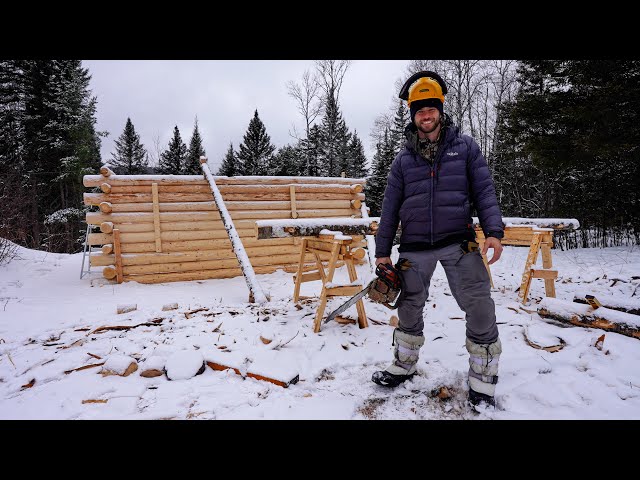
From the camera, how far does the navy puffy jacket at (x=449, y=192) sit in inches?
95.3

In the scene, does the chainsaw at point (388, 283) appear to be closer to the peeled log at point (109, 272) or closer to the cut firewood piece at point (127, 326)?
the cut firewood piece at point (127, 326)

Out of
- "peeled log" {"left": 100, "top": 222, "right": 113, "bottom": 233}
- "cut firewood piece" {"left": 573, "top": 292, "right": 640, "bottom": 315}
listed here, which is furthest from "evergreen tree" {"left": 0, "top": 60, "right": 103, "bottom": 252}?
"cut firewood piece" {"left": 573, "top": 292, "right": 640, "bottom": 315}

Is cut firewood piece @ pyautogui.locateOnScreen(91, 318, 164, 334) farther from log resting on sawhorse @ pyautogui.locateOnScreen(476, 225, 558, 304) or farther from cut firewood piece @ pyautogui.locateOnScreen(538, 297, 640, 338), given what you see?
log resting on sawhorse @ pyautogui.locateOnScreen(476, 225, 558, 304)

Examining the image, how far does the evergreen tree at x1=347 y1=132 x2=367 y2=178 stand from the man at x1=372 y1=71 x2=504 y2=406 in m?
28.2

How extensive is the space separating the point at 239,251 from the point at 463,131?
21014mm

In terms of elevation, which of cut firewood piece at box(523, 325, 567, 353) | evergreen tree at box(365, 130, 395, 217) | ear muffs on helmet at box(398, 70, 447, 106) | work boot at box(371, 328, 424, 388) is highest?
evergreen tree at box(365, 130, 395, 217)

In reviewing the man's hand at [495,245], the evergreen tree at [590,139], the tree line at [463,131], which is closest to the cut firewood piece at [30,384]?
the man's hand at [495,245]

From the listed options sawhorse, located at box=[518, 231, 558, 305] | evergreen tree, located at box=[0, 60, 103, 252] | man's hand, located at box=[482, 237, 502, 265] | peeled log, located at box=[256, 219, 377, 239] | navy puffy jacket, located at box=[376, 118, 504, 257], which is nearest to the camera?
man's hand, located at box=[482, 237, 502, 265]

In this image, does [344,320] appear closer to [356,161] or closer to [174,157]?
[356,161]

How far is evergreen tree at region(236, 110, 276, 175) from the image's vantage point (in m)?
29.6

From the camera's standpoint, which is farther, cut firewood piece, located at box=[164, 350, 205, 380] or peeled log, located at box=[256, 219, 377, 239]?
peeled log, located at box=[256, 219, 377, 239]

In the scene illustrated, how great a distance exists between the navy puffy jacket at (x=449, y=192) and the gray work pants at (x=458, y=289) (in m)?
0.16

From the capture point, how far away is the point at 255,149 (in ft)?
98.2
